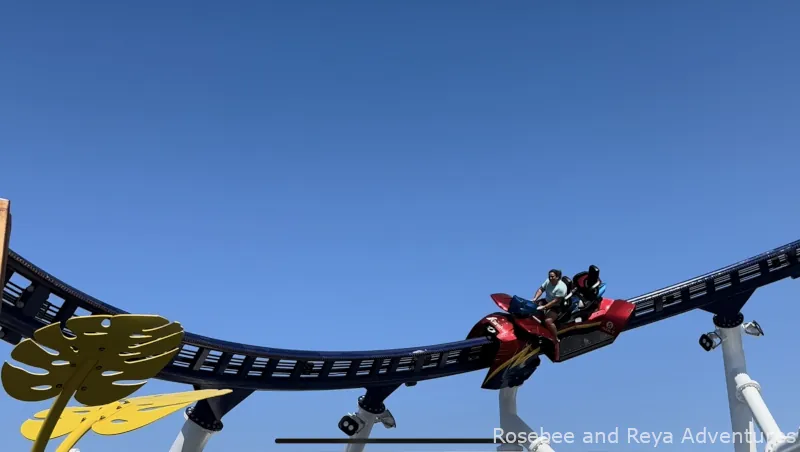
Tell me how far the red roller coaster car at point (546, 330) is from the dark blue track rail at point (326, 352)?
394mm

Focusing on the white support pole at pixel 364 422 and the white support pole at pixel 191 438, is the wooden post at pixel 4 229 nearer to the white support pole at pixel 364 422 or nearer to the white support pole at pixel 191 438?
the white support pole at pixel 191 438

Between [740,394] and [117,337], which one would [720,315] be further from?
[117,337]

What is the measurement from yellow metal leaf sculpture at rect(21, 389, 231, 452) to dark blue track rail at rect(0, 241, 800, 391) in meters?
2.27

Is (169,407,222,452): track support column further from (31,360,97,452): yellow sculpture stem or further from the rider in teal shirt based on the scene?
the rider in teal shirt

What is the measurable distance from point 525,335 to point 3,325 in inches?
355

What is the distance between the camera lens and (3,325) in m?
9.77

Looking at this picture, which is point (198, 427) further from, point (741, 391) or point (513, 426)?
point (741, 391)

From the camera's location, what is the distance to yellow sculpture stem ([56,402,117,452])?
23.2 ft

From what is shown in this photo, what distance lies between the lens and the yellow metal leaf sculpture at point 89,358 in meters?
6.02

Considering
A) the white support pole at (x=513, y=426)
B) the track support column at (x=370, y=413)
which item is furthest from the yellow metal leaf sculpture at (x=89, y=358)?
the white support pole at (x=513, y=426)

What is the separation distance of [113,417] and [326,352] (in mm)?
5759

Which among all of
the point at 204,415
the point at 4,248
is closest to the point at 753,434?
the point at 204,415

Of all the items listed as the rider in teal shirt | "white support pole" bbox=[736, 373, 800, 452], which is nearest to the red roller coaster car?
the rider in teal shirt

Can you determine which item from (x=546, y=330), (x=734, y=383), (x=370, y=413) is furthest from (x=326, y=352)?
(x=734, y=383)
